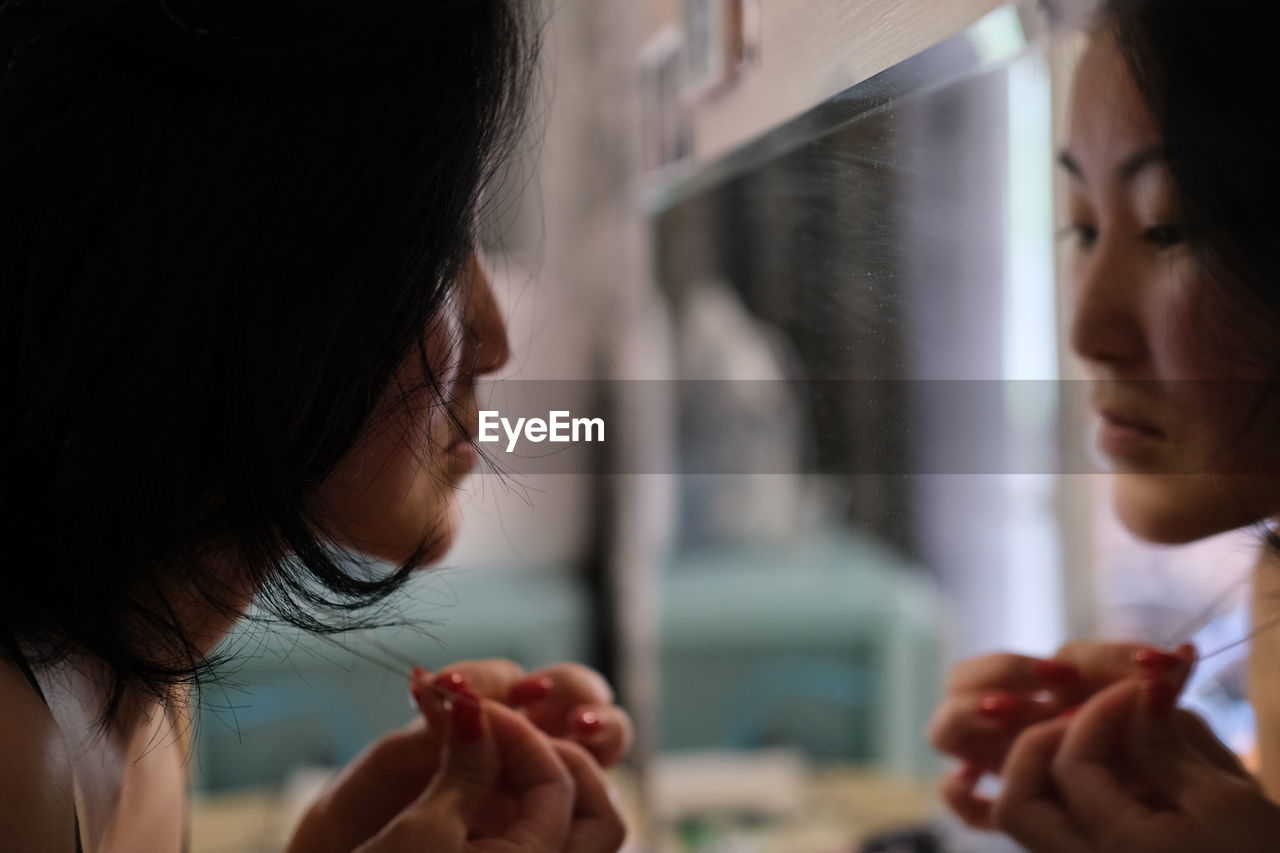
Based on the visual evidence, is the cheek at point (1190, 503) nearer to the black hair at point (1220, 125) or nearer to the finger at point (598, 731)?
the black hair at point (1220, 125)

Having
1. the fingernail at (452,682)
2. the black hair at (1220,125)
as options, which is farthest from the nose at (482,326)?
the black hair at (1220,125)

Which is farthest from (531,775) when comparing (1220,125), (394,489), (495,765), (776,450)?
(776,450)

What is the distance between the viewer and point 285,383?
0.36m

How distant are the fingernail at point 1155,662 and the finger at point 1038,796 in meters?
0.05

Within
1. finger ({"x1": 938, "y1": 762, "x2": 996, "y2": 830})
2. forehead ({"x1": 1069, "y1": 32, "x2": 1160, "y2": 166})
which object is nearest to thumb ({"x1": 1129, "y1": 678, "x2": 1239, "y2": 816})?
finger ({"x1": 938, "y1": 762, "x2": 996, "y2": 830})

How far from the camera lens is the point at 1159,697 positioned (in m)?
0.40

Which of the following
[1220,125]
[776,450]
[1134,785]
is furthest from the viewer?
[776,450]

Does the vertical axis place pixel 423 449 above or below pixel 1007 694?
above

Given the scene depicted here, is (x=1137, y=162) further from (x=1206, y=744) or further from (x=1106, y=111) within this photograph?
(x=1206, y=744)

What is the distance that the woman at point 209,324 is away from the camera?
1.10ft

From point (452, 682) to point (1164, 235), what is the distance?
328 millimetres

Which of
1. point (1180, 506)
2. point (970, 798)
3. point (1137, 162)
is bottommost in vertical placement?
point (970, 798)

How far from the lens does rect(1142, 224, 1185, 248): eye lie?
0.33 m

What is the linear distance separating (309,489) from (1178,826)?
349mm
